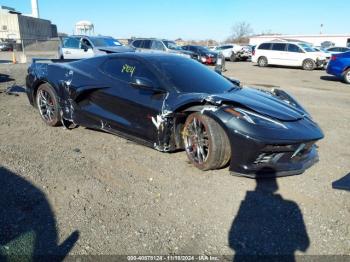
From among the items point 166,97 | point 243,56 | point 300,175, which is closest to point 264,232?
point 300,175

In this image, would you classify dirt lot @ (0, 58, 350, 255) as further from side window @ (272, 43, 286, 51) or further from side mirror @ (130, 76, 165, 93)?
side window @ (272, 43, 286, 51)

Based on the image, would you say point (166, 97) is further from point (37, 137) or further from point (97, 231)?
point (37, 137)

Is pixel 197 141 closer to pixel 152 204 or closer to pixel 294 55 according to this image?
pixel 152 204

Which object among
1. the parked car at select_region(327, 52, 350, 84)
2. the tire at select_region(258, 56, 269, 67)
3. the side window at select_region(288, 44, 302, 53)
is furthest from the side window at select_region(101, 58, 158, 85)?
the tire at select_region(258, 56, 269, 67)

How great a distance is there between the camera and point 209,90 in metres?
4.61

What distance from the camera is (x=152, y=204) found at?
345 centimetres

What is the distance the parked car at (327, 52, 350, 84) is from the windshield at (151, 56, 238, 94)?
1083 centimetres

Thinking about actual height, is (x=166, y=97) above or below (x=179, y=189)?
above

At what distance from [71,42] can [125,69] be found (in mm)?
11958

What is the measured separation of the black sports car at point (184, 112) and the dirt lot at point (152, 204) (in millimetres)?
272

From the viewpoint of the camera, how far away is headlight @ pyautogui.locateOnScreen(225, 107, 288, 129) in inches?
149

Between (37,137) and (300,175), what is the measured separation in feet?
12.8

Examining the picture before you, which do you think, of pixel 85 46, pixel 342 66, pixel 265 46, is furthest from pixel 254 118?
pixel 265 46

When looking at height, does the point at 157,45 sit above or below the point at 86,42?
below
